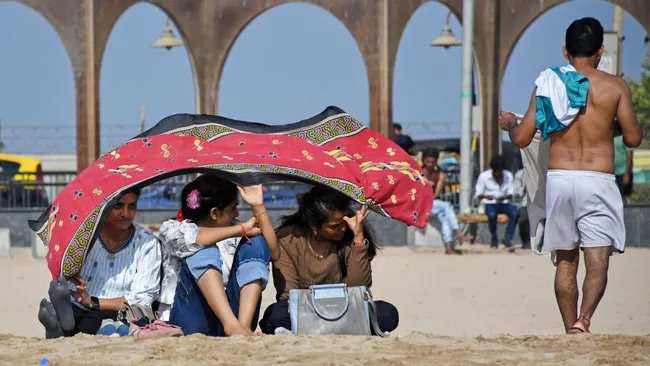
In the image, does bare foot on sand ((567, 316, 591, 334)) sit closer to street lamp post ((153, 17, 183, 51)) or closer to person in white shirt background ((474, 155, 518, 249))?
person in white shirt background ((474, 155, 518, 249))

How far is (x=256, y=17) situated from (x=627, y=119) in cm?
1540

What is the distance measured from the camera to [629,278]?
508 inches

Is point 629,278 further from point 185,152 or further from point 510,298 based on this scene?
point 185,152

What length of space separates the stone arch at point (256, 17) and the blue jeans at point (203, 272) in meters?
14.4

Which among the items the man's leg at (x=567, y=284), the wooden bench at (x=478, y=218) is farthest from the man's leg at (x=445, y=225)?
the man's leg at (x=567, y=284)

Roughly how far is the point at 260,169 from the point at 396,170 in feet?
3.04

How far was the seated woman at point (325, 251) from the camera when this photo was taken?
7.23 meters

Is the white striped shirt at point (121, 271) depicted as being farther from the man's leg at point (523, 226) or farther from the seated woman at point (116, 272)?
the man's leg at point (523, 226)

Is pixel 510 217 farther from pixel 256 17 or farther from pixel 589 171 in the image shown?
pixel 589 171

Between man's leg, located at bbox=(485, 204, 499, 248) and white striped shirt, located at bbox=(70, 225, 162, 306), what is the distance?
10.6 meters

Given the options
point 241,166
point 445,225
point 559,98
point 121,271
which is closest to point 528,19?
point 445,225

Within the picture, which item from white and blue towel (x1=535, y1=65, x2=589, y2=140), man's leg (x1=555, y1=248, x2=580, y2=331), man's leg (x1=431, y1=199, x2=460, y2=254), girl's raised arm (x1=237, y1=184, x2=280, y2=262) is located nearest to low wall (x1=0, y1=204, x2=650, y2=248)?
man's leg (x1=431, y1=199, x2=460, y2=254)

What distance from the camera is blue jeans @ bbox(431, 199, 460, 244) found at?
650 inches

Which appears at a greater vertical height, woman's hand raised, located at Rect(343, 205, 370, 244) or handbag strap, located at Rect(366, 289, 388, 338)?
woman's hand raised, located at Rect(343, 205, 370, 244)
